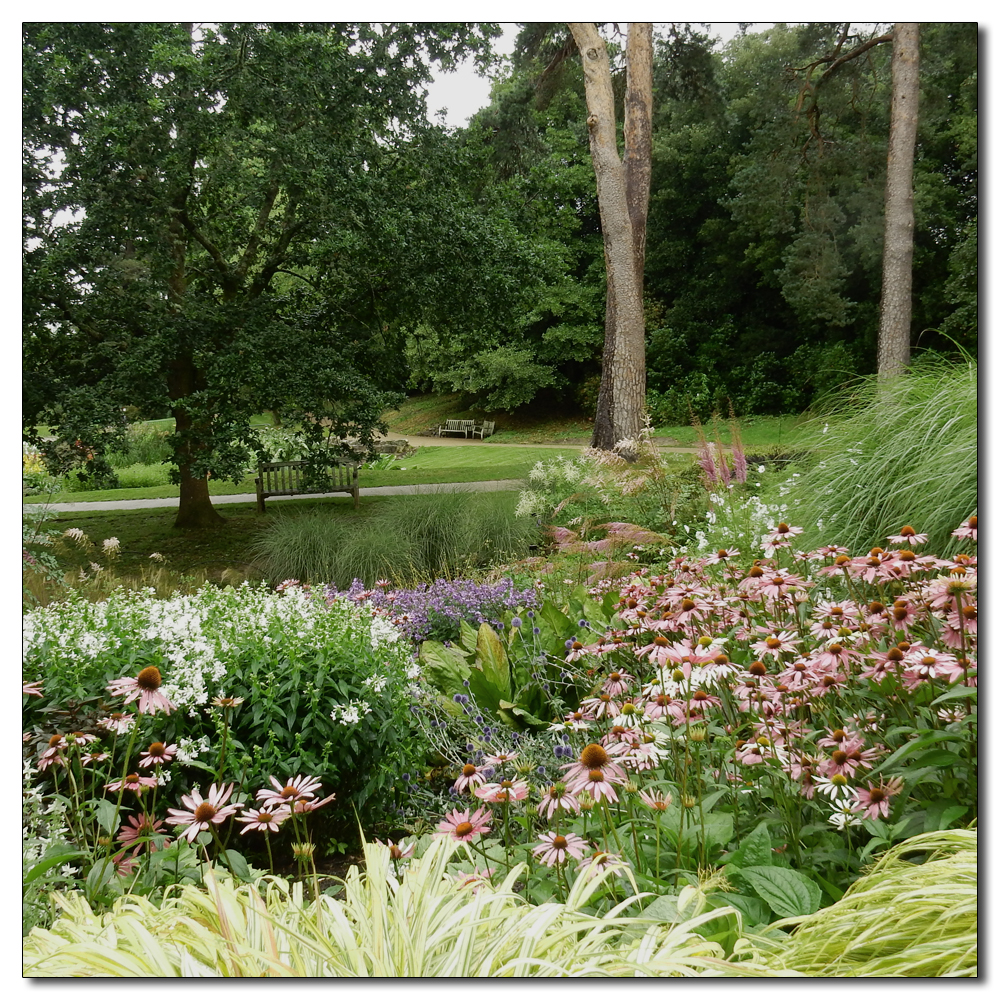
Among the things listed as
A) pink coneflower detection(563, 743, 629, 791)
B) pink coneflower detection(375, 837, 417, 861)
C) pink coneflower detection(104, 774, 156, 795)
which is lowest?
pink coneflower detection(375, 837, 417, 861)

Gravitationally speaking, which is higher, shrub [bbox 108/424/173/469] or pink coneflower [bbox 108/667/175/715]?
shrub [bbox 108/424/173/469]

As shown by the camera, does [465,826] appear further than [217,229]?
No

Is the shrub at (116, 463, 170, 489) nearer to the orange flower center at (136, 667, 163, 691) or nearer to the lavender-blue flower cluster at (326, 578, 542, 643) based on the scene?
the lavender-blue flower cluster at (326, 578, 542, 643)

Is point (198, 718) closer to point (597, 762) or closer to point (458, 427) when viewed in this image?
point (597, 762)

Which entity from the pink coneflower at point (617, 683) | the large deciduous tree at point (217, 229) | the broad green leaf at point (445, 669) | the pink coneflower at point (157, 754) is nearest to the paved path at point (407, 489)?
the large deciduous tree at point (217, 229)

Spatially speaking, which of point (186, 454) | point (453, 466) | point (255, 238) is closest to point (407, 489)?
point (453, 466)

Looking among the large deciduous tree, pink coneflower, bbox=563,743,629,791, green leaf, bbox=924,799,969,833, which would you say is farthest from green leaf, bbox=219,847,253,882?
green leaf, bbox=924,799,969,833

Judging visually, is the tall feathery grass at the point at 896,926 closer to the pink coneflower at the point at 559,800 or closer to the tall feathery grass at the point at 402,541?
the pink coneflower at the point at 559,800
